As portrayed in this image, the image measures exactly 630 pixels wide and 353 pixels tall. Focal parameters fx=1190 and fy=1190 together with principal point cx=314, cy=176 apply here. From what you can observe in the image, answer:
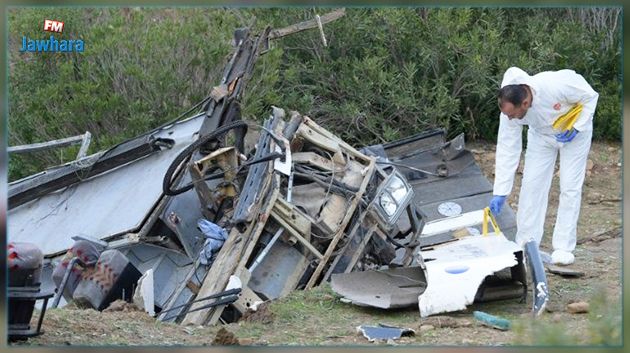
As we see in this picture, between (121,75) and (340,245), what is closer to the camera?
(340,245)

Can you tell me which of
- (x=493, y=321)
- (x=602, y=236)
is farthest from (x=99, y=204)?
(x=602, y=236)

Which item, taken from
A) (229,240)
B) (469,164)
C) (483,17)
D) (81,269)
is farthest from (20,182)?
(483,17)

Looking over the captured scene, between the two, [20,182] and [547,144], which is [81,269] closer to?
[20,182]

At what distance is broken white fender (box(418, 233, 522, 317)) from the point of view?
805cm

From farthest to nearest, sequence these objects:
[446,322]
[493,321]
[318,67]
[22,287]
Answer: [318,67] → [446,322] → [493,321] → [22,287]

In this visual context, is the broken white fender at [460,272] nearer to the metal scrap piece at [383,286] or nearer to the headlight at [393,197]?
the metal scrap piece at [383,286]

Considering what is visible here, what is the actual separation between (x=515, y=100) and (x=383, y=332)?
2.11 meters

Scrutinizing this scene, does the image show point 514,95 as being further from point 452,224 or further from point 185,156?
point 185,156

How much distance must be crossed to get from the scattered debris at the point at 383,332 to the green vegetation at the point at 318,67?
475 cm

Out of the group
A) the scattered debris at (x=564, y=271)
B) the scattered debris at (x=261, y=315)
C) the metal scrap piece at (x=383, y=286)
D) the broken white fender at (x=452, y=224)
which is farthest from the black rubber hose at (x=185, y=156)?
the scattered debris at (x=564, y=271)

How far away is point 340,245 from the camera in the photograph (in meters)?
9.57

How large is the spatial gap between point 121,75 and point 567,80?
5.56 m

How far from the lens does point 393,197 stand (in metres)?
9.77

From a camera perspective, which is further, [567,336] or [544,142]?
[544,142]
